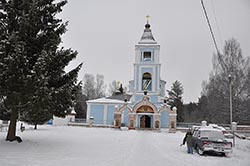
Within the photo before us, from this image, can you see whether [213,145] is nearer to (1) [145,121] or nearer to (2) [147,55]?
(1) [145,121]

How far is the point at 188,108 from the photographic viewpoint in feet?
258

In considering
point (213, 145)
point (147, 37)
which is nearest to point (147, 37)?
point (147, 37)

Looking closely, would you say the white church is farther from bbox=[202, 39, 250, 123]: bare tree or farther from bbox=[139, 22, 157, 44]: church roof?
bbox=[202, 39, 250, 123]: bare tree

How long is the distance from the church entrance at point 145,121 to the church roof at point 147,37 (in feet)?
41.6

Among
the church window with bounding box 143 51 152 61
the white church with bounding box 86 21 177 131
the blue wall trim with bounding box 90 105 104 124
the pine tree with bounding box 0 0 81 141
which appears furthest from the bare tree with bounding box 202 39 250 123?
the pine tree with bounding box 0 0 81 141

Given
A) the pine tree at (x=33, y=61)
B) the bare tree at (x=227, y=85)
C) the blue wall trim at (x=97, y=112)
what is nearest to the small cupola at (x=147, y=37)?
the bare tree at (x=227, y=85)

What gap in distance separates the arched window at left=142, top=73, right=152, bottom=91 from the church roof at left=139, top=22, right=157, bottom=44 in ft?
18.4

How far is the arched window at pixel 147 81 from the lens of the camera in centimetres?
4378

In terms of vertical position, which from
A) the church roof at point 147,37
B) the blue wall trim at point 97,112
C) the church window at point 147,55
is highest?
the church roof at point 147,37

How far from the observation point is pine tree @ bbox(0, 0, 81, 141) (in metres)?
12.5

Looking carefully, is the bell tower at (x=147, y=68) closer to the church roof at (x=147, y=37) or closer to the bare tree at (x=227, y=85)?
the church roof at (x=147, y=37)

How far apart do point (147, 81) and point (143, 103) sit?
Answer: 582cm

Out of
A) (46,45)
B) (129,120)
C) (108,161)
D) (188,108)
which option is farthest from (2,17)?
(188,108)

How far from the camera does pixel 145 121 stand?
141 feet
